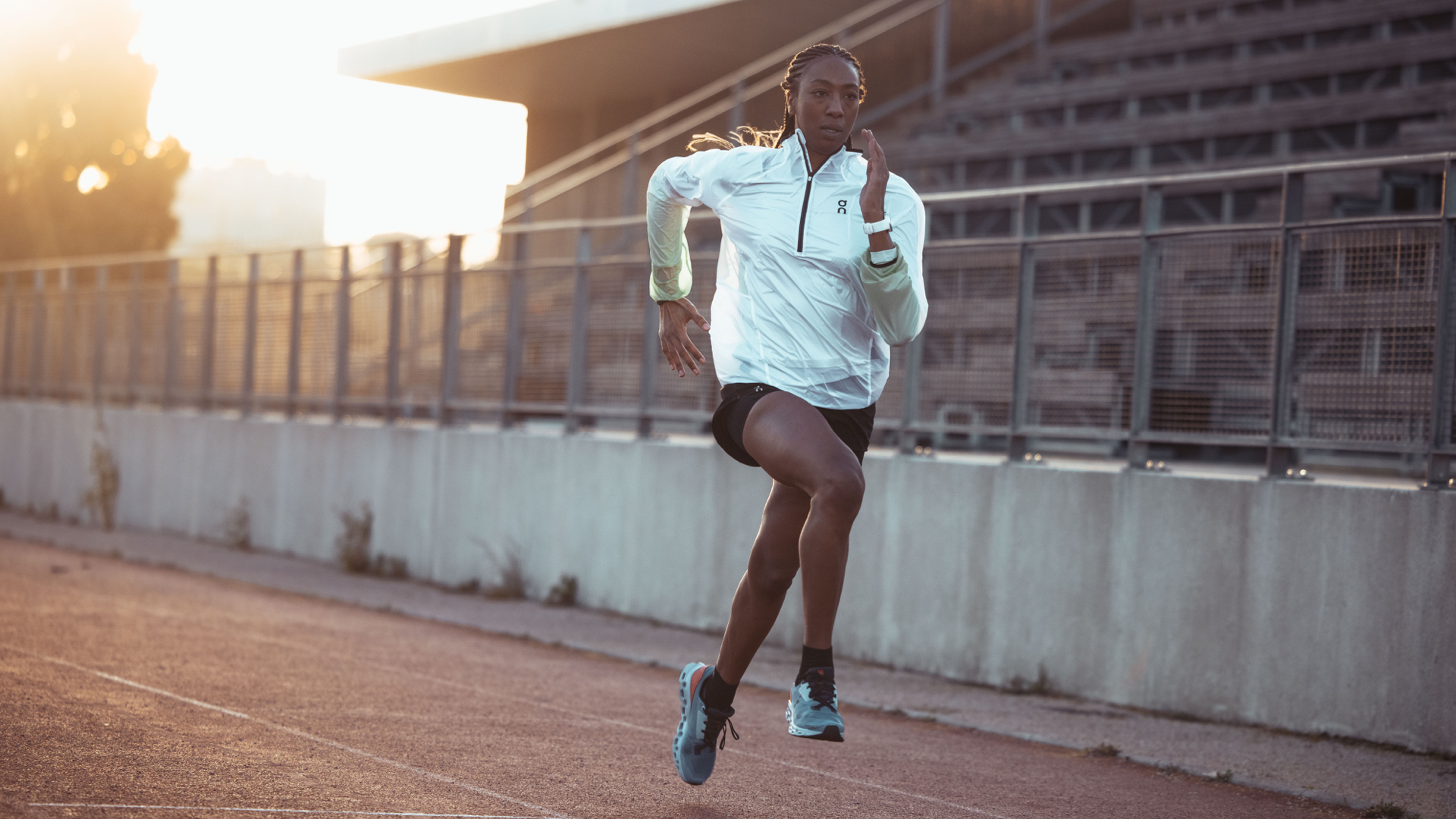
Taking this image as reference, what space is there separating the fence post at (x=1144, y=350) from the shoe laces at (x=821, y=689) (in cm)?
421

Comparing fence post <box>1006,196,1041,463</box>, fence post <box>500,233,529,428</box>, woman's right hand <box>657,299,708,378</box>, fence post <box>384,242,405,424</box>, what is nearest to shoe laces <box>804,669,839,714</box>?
woman's right hand <box>657,299,708,378</box>

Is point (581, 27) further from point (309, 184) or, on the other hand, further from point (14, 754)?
point (309, 184)

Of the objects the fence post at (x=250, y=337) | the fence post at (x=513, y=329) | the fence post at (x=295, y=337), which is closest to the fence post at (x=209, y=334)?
the fence post at (x=250, y=337)

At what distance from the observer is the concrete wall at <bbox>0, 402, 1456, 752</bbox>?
7.23 metres

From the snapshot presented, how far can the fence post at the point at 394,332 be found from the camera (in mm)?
14328

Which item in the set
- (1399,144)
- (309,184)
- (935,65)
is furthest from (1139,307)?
(309,184)

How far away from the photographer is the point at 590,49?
25203 millimetres

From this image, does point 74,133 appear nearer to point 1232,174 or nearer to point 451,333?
point 451,333

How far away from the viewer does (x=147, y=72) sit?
3275 centimetres

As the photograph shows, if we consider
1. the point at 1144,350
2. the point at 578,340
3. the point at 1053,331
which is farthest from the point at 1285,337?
the point at 578,340

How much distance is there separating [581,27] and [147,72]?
13.0 m

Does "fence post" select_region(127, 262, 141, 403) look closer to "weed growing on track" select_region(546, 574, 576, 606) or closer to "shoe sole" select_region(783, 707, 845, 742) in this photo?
"weed growing on track" select_region(546, 574, 576, 606)

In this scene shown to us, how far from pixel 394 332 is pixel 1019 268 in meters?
6.97

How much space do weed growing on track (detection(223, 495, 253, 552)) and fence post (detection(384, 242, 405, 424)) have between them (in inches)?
104
